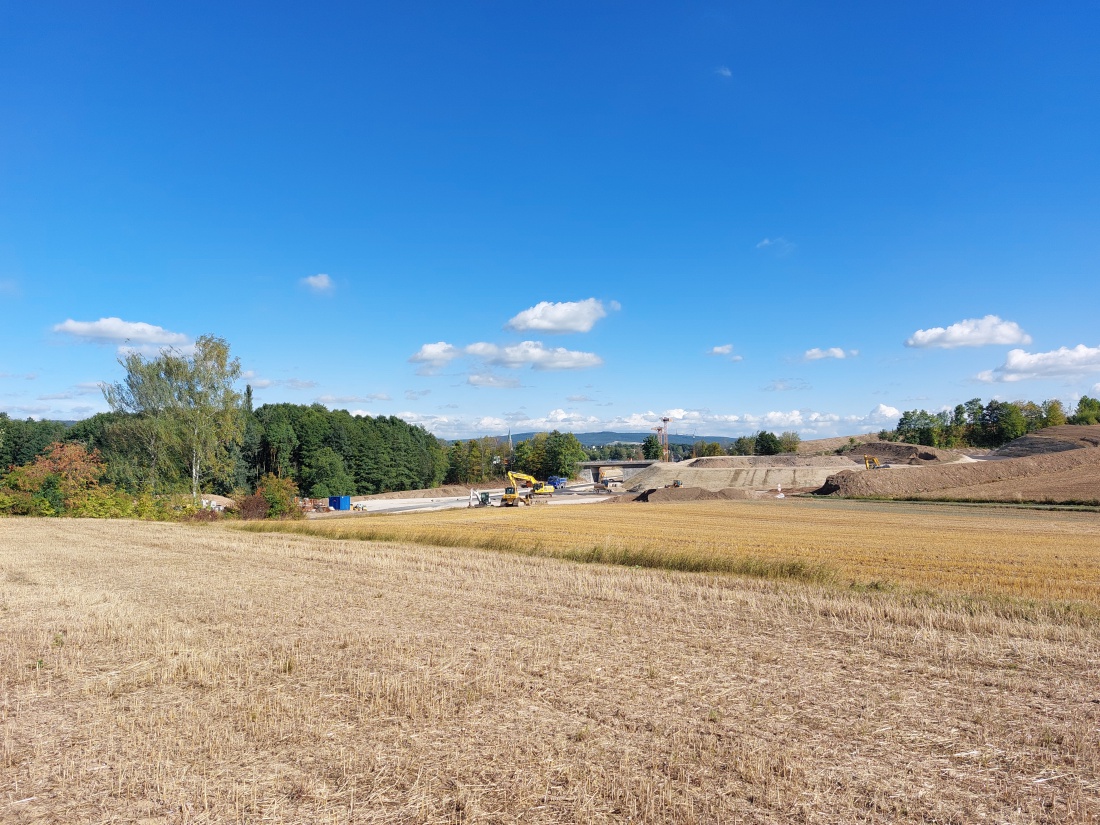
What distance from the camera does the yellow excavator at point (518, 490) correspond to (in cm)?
8106

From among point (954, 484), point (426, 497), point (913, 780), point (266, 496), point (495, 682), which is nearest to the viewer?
point (913, 780)

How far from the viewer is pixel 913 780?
247 inches

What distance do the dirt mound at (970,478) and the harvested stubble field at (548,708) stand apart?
62.1m

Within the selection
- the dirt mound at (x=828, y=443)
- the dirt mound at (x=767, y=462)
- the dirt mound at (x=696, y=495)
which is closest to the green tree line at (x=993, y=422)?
the dirt mound at (x=828, y=443)

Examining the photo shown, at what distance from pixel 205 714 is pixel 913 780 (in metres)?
7.88

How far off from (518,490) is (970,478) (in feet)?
173

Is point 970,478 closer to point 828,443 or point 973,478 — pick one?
point 973,478

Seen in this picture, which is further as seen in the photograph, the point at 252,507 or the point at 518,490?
the point at 518,490

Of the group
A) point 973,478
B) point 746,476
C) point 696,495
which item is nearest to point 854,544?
point 696,495

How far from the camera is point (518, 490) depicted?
8912cm

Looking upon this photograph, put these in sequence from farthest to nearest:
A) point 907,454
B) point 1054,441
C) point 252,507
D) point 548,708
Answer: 1. point 907,454
2. point 1054,441
3. point 252,507
4. point 548,708

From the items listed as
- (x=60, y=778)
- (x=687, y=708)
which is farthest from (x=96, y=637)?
(x=687, y=708)

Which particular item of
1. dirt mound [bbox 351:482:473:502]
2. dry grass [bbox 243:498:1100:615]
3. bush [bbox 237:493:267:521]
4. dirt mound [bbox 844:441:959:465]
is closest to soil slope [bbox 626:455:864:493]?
dirt mound [bbox 844:441:959:465]

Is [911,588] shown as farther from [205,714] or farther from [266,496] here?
[266,496]
